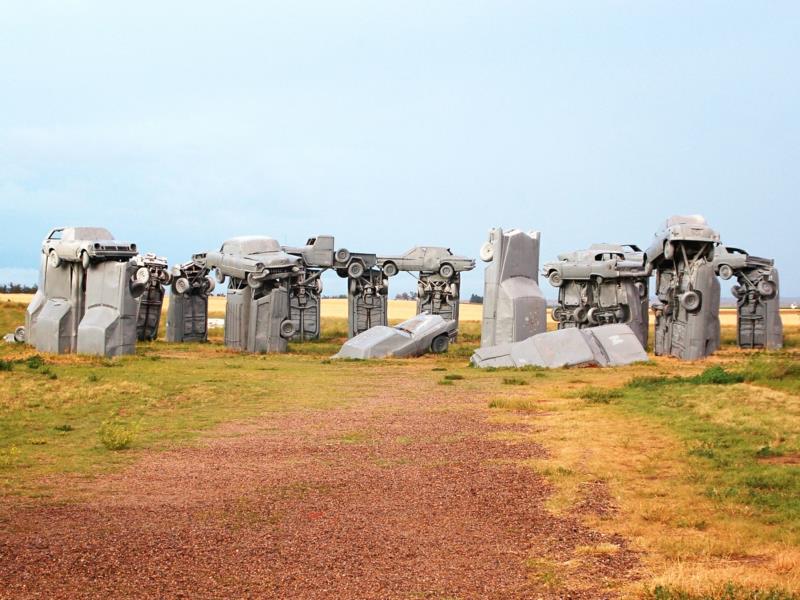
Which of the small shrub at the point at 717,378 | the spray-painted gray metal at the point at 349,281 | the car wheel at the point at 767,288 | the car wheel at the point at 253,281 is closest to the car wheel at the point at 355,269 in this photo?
the spray-painted gray metal at the point at 349,281

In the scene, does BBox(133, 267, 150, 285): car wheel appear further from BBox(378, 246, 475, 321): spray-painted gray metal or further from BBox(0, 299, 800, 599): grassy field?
BBox(378, 246, 475, 321): spray-painted gray metal

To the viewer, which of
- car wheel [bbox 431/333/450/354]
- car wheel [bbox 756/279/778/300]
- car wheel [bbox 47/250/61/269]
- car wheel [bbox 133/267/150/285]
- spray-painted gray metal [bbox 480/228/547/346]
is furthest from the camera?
car wheel [bbox 756/279/778/300]

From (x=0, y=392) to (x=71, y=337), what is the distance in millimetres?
10476

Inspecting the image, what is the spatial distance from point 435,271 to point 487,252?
1169 cm

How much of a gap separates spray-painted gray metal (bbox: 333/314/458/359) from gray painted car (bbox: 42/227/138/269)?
23.9ft

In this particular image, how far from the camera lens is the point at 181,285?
39281mm

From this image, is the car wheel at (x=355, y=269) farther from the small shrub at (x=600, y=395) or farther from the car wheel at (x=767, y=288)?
the small shrub at (x=600, y=395)

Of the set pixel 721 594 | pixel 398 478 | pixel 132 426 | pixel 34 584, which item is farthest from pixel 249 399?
pixel 721 594

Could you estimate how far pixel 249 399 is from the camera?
19609 millimetres

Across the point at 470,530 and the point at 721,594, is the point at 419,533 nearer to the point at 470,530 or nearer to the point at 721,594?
the point at 470,530

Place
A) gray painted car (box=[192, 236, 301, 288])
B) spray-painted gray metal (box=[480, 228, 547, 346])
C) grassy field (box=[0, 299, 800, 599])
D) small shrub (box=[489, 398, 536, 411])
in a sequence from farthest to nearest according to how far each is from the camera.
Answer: gray painted car (box=[192, 236, 301, 288]) → spray-painted gray metal (box=[480, 228, 547, 346]) → small shrub (box=[489, 398, 536, 411]) → grassy field (box=[0, 299, 800, 599])

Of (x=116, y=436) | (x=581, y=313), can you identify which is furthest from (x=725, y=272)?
(x=116, y=436)

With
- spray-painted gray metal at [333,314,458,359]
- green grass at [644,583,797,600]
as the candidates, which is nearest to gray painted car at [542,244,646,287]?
spray-painted gray metal at [333,314,458,359]

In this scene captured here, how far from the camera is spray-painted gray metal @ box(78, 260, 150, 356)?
92.4ft
